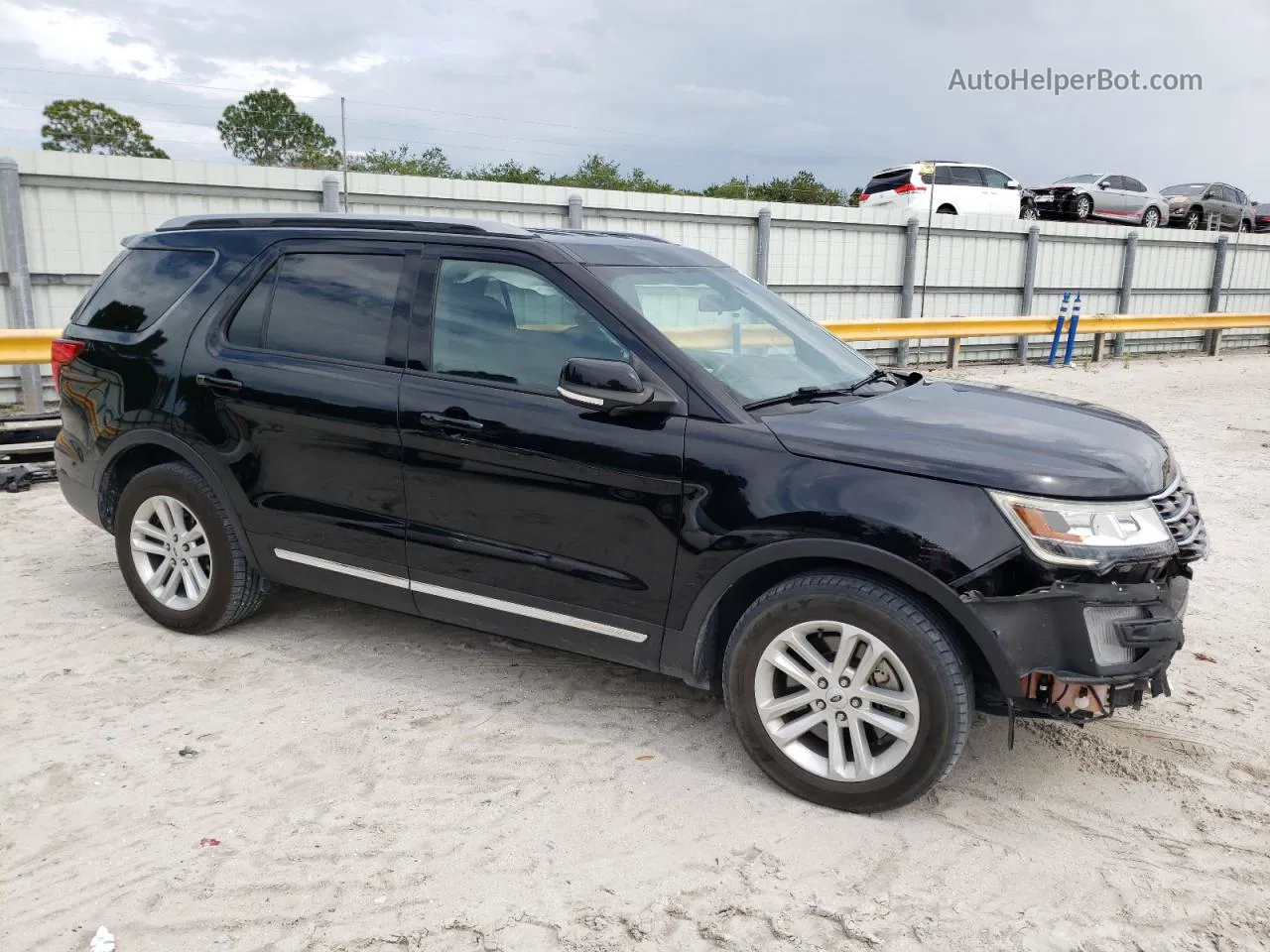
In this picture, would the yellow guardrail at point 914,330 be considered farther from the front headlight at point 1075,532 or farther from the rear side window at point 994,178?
the rear side window at point 994,178

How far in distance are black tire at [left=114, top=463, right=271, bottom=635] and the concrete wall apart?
457 cm

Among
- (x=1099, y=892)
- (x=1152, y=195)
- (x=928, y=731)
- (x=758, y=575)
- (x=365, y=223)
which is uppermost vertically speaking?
(x=1152, y=195)

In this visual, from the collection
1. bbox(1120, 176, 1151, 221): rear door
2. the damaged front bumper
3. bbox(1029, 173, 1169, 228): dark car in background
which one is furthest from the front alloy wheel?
bbox(1120, 176, 1151, 221): rear door

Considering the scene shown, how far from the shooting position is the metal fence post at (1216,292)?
2211 centimetres

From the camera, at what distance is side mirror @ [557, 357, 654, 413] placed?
11.2ft

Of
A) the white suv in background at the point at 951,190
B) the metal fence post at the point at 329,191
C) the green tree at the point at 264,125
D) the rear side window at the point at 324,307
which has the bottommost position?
the rear side window at the point at 324,307

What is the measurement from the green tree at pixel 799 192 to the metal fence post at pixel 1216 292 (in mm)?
26932

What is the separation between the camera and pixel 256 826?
10.6 feet

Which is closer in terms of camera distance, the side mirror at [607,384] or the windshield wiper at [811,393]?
the side mirror at [607,384]

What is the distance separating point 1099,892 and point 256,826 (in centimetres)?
254

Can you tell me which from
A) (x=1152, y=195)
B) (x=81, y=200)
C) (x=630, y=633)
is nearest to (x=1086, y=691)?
(x=630, y=633)

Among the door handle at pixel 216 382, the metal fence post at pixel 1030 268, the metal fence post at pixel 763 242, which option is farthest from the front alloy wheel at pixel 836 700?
the metal fence post at pixel 1030 268

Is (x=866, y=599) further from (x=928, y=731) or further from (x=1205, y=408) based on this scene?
(x=1205, y=408)

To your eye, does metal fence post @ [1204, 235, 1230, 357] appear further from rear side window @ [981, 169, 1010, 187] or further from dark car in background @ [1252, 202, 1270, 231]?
dark car in background @ [1252, 202, 1270, 231]
